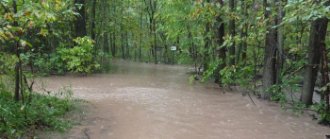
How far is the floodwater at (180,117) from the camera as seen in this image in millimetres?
7352

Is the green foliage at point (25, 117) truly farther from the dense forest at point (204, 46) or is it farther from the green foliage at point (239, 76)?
the green foliage at point (239, 76)

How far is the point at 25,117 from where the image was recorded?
21.3 feet

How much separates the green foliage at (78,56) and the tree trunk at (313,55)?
378 inches

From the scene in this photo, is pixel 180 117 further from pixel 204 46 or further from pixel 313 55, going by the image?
pixel 204 46

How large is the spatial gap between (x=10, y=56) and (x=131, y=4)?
2985cm

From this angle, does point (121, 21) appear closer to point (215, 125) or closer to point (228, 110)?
point (228, 110)

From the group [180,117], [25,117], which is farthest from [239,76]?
[25,117]

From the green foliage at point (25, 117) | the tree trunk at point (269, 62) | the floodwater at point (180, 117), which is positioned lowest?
the floodwater at point (180, 117)

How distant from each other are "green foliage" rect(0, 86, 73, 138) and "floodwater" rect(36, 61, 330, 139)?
349 mm

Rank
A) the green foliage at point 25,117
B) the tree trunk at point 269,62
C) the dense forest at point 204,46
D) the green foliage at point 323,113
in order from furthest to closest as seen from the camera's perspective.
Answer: the tree trunk at point 269,62 → the green foliage at point 323,113 → the dense forest at point 204,46 → the green foliage at point 25,117

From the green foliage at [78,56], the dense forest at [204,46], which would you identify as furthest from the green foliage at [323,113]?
the green foliage at [78,56]

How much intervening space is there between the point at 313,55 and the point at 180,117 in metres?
3.71

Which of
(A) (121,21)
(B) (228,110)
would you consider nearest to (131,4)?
(A) (121,21)

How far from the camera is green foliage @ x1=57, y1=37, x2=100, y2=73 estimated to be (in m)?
16.2
